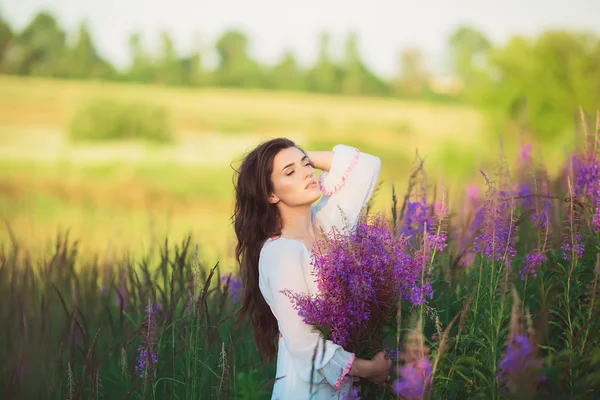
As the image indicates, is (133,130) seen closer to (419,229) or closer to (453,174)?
(453,174)

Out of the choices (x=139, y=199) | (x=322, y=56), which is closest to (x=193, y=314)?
(x=139, y=199)

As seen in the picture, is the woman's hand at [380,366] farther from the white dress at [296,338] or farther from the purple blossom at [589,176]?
the purple blossom at [589,176]

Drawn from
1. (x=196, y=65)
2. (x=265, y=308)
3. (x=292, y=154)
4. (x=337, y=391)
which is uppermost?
(x=196, y=65)

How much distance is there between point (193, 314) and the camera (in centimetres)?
272

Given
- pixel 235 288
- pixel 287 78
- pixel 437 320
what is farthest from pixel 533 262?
pixel 287 78

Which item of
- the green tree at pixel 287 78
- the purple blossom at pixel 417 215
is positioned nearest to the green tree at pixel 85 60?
the green tree at pixel 287 78

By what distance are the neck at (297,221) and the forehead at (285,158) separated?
0.18 meters

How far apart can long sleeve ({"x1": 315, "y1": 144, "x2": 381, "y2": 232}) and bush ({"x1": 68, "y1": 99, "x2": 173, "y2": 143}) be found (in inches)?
1305

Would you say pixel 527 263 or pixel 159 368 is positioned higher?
pixel 527 263

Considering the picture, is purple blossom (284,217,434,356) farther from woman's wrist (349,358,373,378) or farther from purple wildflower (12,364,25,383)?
purple wildflower (12,364,25,383)

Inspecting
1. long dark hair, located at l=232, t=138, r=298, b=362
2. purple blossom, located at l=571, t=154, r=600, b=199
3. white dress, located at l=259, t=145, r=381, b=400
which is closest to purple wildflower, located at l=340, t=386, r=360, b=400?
white dress, located at l=259, t=145, r=381, b=400

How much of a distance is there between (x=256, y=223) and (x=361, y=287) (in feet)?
2.23

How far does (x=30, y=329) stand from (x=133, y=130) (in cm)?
3308

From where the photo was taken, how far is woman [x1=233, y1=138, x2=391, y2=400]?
2.55m
